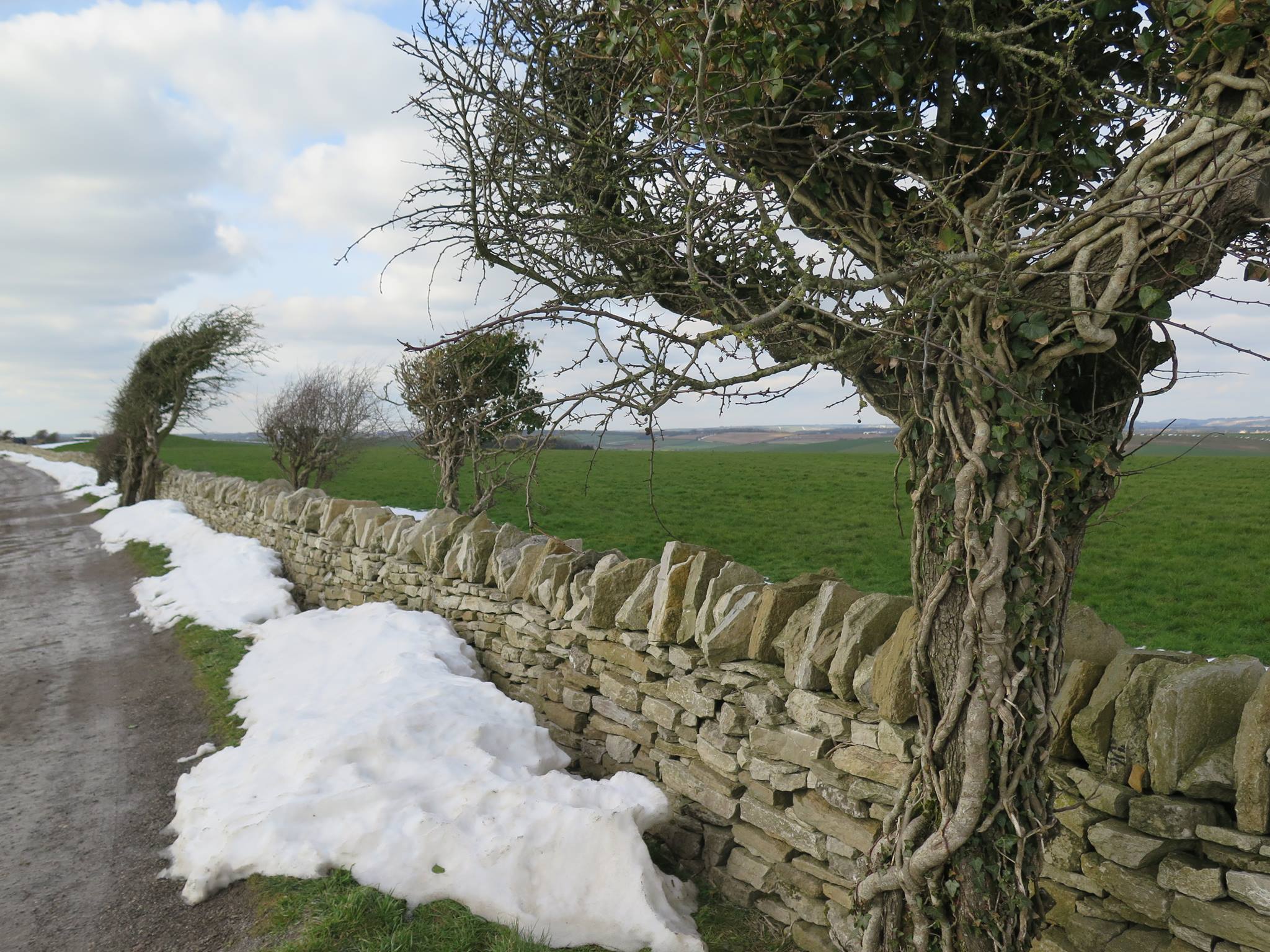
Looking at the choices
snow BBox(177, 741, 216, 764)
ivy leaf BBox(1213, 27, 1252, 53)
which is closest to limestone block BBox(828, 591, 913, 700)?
ivy leaf BBox(1213, 27, 1252, 53)

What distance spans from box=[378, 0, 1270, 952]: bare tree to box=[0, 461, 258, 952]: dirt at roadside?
333 centimetres

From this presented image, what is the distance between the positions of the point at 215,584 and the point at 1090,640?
36.0 ft

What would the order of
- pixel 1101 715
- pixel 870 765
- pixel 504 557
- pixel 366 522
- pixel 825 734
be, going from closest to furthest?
pixel 1101 715
pixel 870 765
pixel 825 734
pixel 504 557
pixel 366 522

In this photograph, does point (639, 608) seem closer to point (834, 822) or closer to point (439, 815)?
point (439, 815)

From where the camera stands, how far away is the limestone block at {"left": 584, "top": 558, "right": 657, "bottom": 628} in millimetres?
5375

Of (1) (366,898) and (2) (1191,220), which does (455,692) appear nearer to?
(1) (366,898)

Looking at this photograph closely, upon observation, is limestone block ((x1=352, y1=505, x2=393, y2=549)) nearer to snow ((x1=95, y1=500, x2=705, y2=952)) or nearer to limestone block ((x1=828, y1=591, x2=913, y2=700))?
snow ((x1=95, y1=500, x2=705, y2=952))

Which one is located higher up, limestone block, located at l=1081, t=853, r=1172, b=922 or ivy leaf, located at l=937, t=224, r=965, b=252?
ivy leaf, located at l=937, t=224, r=965, b=252

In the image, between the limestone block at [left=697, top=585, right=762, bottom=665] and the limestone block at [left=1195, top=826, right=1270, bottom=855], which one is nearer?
the limestone block at [left=1195, top=826, right=1270, bottom=855]

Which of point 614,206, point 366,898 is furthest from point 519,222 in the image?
point 366,898

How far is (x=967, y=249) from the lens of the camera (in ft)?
9.65

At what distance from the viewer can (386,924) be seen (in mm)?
3645

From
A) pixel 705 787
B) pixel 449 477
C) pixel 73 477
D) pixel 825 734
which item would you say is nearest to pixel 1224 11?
pixel 825 734

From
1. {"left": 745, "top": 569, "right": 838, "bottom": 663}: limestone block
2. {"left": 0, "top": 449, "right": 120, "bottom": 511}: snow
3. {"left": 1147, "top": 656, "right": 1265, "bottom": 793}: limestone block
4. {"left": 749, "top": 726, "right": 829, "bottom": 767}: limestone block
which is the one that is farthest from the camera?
{"left": 0, "top": 449, "right": 120, "bottom": 511}: snow
